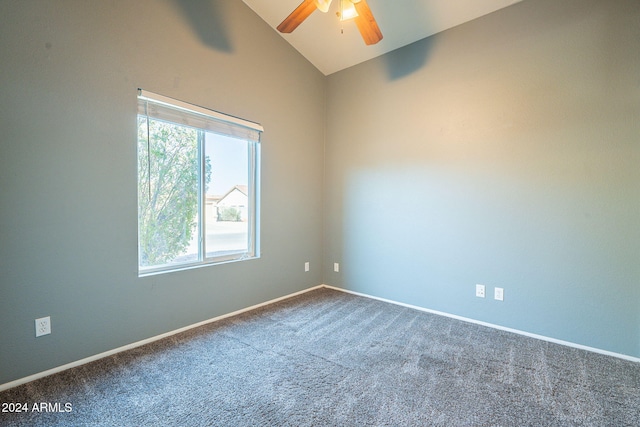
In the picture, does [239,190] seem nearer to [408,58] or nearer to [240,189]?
[240,189]

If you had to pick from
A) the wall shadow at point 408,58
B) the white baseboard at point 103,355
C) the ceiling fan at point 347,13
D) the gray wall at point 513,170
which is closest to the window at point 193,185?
the white baseboard at point 103,355

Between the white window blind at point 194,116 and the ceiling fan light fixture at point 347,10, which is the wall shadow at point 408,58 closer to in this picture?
the ceiling fan light fixture at point 347,10

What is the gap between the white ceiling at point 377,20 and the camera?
2600mm

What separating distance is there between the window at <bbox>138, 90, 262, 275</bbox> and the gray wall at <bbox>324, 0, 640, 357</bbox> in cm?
138

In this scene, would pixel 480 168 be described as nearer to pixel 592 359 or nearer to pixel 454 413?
pixel 592 359

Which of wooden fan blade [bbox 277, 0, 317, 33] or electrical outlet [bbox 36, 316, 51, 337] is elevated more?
wooden fan blade [bbox 277, 0, 317, 33]

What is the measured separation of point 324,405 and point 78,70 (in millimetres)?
2645

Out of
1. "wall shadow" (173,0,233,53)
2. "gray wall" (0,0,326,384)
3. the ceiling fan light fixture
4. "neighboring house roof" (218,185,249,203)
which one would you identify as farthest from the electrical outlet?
the ceiling fan light fixture

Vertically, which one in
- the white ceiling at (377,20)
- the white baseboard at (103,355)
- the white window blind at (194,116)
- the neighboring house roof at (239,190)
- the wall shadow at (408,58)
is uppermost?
the white ceiling at (377,20)

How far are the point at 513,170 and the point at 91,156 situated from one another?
11.1 ft

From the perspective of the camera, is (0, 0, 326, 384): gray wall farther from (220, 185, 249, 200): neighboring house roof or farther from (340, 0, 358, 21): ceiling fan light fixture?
(340, 0, 358, 21): ceiling fan light fixture

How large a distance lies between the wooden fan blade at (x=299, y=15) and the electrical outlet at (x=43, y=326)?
8.43 ft

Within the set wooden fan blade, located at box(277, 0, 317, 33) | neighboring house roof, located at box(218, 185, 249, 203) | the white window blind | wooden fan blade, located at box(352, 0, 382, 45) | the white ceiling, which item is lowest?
neighboring house roof, located at box(218, 185, 249, 203)

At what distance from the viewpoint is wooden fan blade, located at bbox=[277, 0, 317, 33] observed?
1.91 meters
